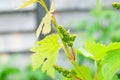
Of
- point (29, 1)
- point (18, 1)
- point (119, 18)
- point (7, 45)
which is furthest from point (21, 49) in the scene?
point (29, 1)

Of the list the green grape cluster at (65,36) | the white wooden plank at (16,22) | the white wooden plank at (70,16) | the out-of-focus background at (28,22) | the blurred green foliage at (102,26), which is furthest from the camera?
the white wooden plank at (16,22)

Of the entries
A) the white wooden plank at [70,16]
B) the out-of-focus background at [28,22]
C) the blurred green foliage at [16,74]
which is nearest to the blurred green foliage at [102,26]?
the out-of-focus background at [28,22]

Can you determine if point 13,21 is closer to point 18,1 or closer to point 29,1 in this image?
point 18,1

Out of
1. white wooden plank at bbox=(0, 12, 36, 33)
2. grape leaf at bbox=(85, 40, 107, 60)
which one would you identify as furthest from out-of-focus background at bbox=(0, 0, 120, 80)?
grape leaf at bbox=(85, 40, 107, 60)

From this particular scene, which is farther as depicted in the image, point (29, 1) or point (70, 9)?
point (70, 9)

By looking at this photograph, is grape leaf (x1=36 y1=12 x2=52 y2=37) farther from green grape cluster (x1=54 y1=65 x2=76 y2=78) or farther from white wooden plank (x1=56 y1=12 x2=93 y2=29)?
white wooden plank (x1=56 y1=12 x2=93 y2=29)

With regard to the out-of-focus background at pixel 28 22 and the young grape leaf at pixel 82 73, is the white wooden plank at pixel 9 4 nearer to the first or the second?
the out-of-focus background at pixel 28 22

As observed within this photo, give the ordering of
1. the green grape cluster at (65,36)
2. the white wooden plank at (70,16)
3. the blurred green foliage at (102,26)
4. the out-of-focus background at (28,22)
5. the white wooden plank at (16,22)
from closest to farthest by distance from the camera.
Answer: the green grape cluster at (65,36)
the blurred green foliage at (102,26)
the out-of-focus background at (28,22)
the white wooden plank at (70,16)
the white wooden plank at (16,22)
